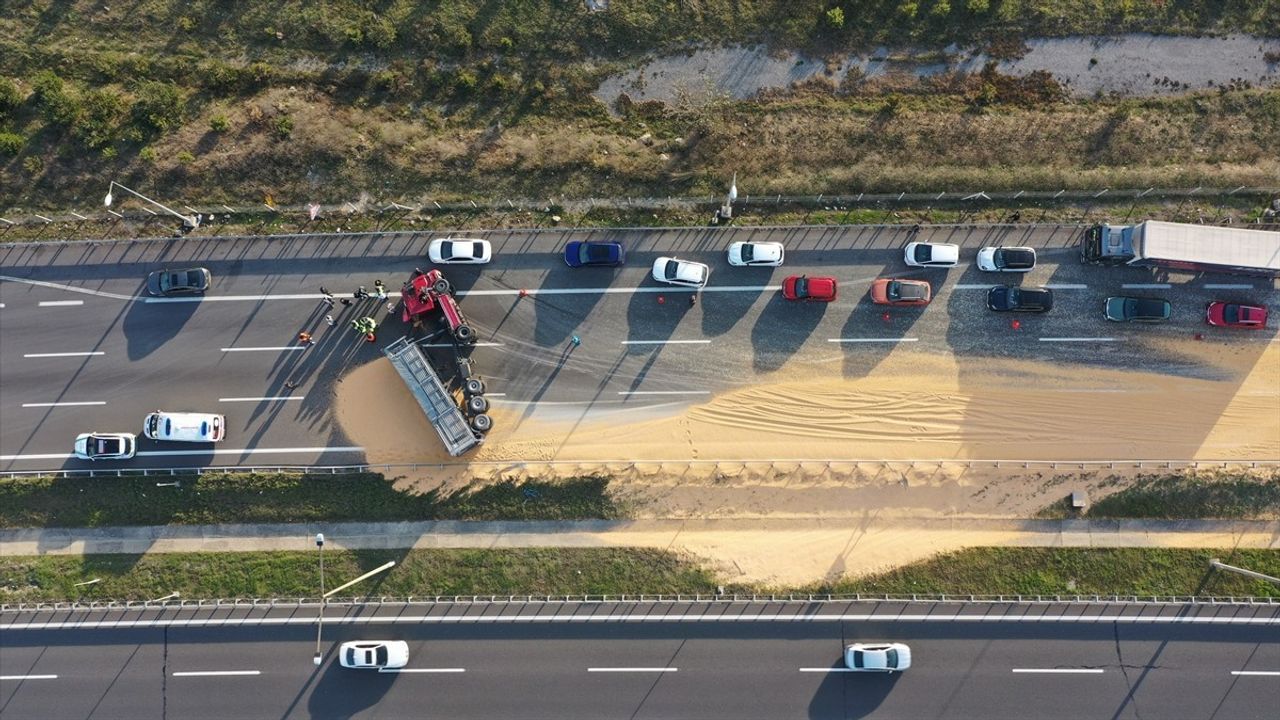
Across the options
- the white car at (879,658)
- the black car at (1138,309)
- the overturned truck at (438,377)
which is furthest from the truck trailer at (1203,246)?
the overturned truck at (438,377)

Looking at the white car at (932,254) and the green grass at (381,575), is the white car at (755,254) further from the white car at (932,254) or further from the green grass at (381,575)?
the green grass at (381,575)

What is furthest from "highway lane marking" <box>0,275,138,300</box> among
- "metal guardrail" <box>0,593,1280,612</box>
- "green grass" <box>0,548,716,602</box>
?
"metal guardrail" <box>0,593,1280,612</box>

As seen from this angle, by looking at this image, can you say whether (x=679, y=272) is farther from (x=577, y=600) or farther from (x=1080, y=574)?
(x=1080, y=574)

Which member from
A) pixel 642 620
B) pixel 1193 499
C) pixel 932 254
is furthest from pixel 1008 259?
pixel 642 620

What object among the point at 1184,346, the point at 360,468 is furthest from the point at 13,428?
the point at 1184,346

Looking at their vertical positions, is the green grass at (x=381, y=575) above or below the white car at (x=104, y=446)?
below

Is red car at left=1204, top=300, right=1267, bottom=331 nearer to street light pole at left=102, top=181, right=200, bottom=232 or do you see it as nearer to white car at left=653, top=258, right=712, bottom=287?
white car at left=653, top=258, right=712, bottom=287
